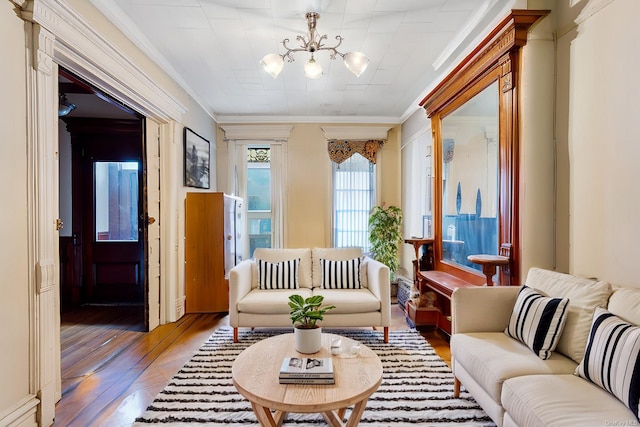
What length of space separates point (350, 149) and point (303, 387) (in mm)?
4190

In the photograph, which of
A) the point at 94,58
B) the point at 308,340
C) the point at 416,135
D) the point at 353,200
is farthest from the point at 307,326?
the point at 353,200

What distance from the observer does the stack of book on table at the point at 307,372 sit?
62.8 inches

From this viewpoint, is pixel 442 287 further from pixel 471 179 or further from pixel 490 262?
pixel 471 179

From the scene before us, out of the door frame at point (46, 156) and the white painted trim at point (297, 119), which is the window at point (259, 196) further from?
the door frame at point (46, 156)

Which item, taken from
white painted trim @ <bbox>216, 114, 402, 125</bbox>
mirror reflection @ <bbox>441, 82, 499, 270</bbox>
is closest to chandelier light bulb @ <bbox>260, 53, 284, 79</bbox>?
mirror reflection @ <bbox>441, 82, 499, 270</bbox>

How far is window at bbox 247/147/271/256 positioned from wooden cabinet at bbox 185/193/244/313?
141 cm

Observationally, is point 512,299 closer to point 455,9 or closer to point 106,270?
point 455,9

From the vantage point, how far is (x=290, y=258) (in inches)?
143

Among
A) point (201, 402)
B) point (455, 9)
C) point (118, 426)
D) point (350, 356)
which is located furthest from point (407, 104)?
point (118, 426)

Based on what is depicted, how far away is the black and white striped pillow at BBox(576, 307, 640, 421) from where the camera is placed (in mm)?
1265

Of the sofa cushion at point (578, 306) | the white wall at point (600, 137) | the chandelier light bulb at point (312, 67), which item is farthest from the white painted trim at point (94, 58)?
Result: the sofa cushion at point (578, 306)

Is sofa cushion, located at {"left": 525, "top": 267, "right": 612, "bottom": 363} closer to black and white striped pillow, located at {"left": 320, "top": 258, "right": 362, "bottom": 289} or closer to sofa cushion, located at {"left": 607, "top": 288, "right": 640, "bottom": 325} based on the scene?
sofa cushion, located at {"left": 607, "top": 288, "right": 640, "bottom": 325}

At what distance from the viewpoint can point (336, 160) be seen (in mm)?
5305

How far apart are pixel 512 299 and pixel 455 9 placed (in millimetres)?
2083
